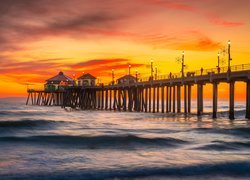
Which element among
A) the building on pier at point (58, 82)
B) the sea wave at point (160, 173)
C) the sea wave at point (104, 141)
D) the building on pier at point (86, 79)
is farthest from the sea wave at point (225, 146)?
the building on pier at point (58, 82)

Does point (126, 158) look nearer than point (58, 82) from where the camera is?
Yes

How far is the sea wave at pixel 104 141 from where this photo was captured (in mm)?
23625

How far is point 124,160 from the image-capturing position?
17.5m

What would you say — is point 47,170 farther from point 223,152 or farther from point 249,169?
point 223,152

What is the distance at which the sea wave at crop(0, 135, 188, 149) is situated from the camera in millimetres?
23625

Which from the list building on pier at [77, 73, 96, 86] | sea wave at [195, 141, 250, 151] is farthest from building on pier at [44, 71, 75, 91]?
sea wave at [195, 141, 250, 151]

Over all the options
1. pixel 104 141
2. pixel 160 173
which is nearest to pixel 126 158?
pixel 160 173

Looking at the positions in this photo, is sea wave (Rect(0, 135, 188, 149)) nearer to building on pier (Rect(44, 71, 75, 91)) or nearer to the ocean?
the ocean

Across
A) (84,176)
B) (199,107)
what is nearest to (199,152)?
(84,176)

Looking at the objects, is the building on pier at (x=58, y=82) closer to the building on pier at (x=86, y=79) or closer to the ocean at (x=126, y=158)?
the building on pier at (x=86, y=79)

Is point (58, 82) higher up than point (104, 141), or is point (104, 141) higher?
point (58, 82)

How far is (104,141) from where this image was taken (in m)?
25.9

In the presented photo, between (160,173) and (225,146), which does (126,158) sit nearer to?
(160,173)

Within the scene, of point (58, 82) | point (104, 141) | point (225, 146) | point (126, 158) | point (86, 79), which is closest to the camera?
point (126, 158)
